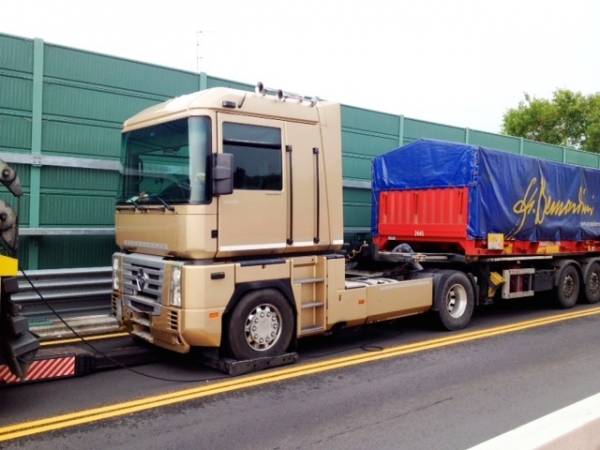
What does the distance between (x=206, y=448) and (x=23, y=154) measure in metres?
5.97

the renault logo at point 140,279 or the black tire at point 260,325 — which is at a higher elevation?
the renault logo at point 140,279

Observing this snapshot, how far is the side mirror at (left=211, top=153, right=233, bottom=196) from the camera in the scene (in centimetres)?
617

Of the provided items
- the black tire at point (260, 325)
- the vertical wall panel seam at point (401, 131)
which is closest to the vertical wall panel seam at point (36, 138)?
the black tire at point (260, 325)

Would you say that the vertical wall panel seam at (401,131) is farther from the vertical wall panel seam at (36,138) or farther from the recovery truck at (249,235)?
the vertical wall panel seam at (36,138)

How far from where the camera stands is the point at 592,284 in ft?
41.0

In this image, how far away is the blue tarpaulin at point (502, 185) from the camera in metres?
9.60

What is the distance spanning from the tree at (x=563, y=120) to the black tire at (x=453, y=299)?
29290 mm

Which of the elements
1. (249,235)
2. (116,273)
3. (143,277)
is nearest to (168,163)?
(249,235)

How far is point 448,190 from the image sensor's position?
988cm

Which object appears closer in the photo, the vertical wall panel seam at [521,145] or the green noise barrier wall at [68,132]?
the green noise barrier wall at [68,132]

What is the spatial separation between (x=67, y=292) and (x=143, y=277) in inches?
86.7

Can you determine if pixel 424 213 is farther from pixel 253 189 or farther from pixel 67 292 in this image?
pixel 67 292

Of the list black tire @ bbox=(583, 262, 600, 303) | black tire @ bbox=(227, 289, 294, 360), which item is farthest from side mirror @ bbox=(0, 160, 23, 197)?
black tire @ bbox=(583, 262, 600, 303)

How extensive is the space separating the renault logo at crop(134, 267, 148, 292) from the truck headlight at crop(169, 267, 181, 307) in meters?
0.62
